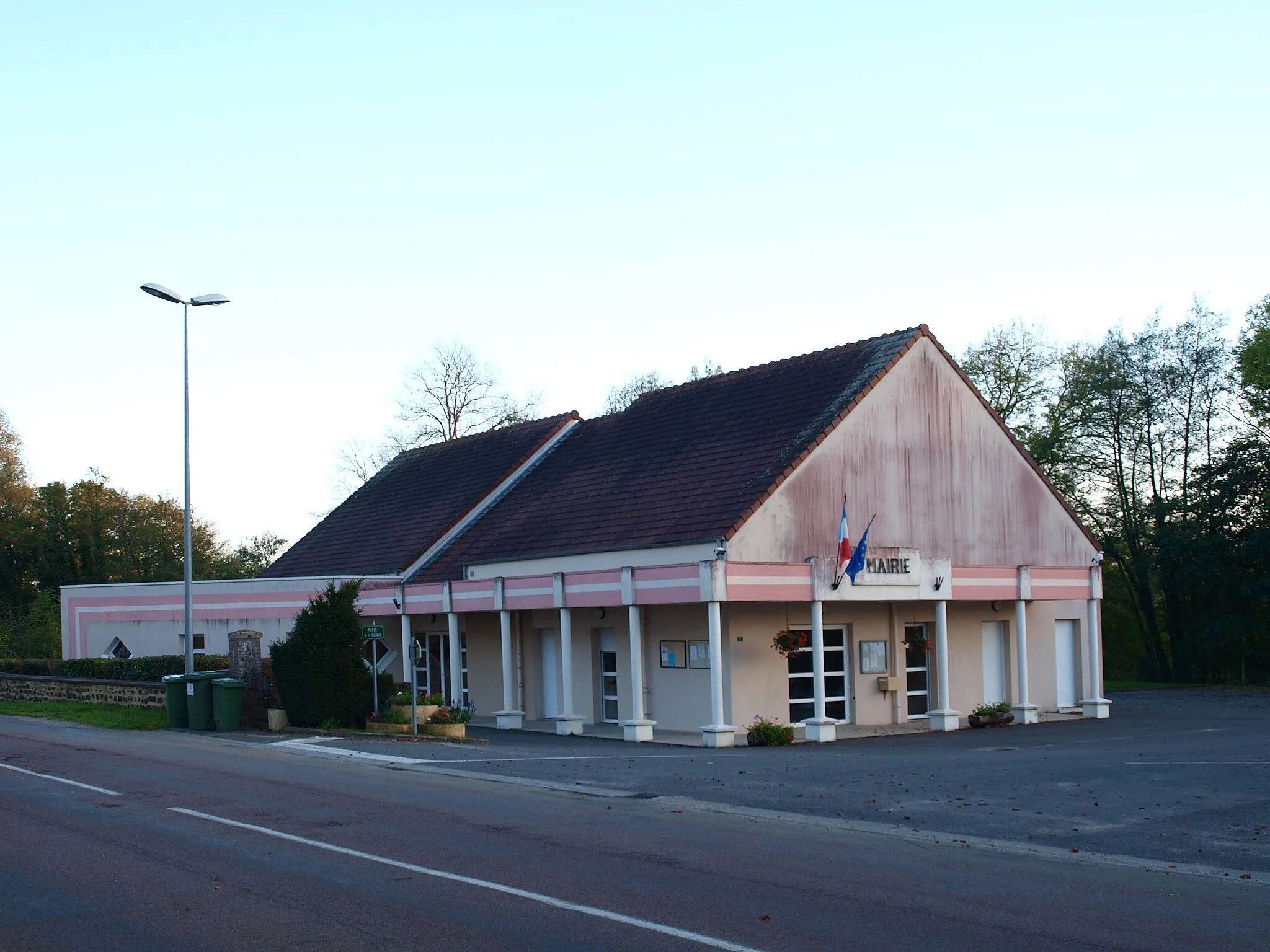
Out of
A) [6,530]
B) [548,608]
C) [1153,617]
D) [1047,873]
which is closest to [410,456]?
[548,608]

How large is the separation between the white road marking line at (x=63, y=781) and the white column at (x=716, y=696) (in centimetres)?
1159

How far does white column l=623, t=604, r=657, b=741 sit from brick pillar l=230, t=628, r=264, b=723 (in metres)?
8.20

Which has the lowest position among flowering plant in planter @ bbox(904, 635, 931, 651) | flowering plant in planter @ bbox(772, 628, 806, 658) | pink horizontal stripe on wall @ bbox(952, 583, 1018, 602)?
flowering plant in planter @ bbox(904, 635, 931, 651)

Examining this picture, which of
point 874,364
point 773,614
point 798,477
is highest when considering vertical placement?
point 874,364

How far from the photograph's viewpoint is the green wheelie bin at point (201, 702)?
2731 centimetres

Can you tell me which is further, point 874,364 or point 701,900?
point 874,364

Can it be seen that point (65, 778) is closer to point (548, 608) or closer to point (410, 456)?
point (548, 608)

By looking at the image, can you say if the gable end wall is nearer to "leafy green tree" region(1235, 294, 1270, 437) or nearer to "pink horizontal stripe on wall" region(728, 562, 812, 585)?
"pink horizontal stripe on wall" region(728, 562, 812, 585)

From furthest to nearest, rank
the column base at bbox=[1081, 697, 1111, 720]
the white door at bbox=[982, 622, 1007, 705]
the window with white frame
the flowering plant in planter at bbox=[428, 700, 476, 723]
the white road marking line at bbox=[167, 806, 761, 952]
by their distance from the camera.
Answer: the column base at bbox=[1081, 697, 1111, 720] < the white door at bbox=[982, 622, 1007, 705] < the window with white frame < the flowering plant in planter at bbox=[428, 700, 476, 723] < the white road marking line at bbox=[167, 806, 761, 952]

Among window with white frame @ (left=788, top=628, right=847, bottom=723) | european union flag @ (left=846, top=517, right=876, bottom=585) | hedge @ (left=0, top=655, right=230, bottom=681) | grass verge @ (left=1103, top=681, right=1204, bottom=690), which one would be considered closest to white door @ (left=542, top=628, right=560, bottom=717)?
window with white frame @ (left=788, top=628, right=847, bottom=723)

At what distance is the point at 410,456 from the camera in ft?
148

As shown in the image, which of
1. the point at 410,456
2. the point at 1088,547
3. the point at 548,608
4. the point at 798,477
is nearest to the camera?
the point at 798,477

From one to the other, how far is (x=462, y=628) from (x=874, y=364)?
1301cm

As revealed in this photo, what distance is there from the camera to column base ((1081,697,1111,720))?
31922mm
